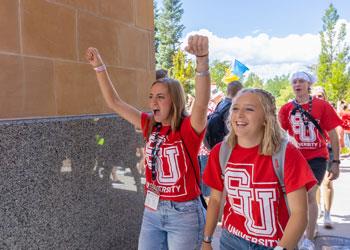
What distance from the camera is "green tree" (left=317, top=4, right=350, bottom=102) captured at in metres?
27.4

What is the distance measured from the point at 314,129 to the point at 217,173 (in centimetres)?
248

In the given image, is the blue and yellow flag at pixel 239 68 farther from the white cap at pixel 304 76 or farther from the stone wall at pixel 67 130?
the stone wall at pixel 67 130

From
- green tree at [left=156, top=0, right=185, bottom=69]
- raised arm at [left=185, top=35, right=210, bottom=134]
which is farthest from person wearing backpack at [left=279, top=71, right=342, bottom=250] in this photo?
green tree at [left=156, top=0, right=185, bottom=69]

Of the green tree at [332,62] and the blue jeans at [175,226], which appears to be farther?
the green tree at [332,62]

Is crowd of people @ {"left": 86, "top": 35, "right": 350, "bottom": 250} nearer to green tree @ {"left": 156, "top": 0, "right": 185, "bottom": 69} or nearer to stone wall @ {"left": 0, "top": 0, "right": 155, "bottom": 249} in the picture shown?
stone wall @ {"left": 0, "top": 0, "right": 155, "bottom": 249}

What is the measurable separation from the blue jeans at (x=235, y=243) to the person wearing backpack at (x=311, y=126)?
2.31 m

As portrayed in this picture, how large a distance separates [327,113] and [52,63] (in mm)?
3141

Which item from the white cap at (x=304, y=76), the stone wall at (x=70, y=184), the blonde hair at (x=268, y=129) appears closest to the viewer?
the blonde hair at (x=268, y=129)

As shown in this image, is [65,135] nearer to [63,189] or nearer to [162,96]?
[63,189]

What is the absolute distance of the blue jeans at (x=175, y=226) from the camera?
2.63 meters

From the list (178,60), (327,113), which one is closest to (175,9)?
(178,60)

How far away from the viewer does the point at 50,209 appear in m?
2.71

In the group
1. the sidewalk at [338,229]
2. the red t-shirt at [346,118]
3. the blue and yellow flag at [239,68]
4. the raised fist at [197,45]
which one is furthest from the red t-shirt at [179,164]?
the red t-shirt at [346,118]

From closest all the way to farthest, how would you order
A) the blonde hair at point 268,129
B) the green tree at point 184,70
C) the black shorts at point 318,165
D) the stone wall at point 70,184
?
the blonde hair at point 268,129 → the stone wall at point 70,184 → the black shorts at point 318,165 → the green tree at point 184,70
